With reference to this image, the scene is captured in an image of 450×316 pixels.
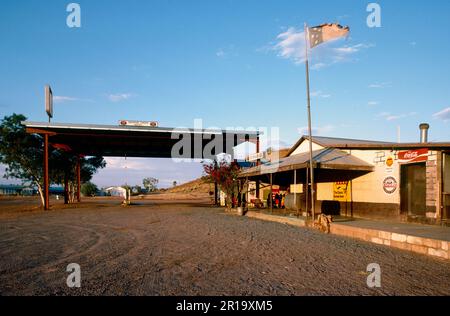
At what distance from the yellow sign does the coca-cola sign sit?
3.48m

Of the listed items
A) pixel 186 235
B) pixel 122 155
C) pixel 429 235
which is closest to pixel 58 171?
pixel 122 155

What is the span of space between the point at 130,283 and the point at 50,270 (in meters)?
2.22

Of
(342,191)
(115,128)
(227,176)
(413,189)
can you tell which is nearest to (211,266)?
(413,189)

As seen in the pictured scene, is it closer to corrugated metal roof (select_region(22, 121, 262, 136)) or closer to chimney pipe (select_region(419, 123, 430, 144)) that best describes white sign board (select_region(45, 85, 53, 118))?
corrugated metal roof (select_region(22, 121, 262, 136))

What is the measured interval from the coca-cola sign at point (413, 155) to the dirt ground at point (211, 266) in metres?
4.74

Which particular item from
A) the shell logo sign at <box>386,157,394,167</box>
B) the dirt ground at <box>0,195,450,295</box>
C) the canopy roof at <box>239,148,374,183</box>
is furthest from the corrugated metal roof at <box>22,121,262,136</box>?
the dirt ground at <box>0,195,450,295</box>

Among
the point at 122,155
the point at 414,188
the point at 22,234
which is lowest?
the point at 22,234

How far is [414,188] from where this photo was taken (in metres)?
13.5

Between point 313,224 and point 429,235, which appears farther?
point 313,224

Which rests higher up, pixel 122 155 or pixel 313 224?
pixel 122 155

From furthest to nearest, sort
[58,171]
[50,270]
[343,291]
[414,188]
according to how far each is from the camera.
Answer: [58,171] → [414,188] → [50,270] → [343,291]

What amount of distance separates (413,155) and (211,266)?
10361 millimetres

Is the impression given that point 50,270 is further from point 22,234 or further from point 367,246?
point 367,246
